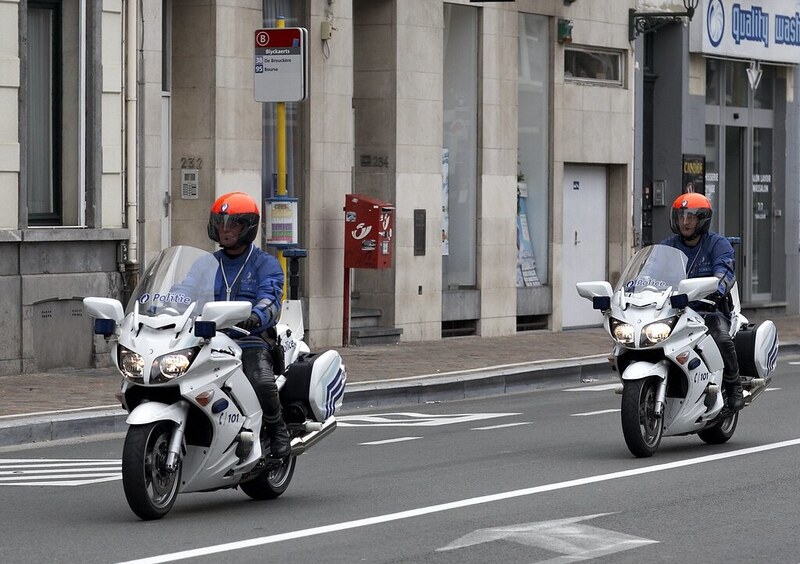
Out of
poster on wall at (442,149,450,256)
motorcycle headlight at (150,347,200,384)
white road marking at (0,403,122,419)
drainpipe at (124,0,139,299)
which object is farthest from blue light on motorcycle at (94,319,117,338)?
Result: poster on wall at (442,149,450,256)

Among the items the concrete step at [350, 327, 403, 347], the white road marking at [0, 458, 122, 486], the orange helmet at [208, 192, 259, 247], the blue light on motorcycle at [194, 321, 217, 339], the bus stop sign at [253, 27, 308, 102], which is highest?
the bus stop sign at [253, 27, 308, 102]

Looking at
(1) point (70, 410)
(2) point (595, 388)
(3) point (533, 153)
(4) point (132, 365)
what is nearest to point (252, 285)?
(4) point (132, 365)

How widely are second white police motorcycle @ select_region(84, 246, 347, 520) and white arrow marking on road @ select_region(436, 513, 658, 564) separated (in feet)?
4.70

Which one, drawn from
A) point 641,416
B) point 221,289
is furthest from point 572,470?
point 221,289

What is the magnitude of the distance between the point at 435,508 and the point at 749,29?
19955mm

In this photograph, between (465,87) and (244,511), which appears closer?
(244,511)

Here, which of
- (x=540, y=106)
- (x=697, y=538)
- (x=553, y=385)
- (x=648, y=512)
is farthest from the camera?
(x=540, y=106)

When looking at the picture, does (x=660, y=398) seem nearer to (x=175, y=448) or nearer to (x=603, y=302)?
(x=603, y=302)

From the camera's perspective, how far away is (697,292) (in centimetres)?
1059

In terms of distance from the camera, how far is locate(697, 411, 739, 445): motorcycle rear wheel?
37.9ft

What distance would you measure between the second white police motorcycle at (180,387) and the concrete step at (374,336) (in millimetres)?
11131

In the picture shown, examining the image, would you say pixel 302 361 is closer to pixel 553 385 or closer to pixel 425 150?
pixel 553 385

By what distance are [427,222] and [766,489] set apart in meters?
12.1

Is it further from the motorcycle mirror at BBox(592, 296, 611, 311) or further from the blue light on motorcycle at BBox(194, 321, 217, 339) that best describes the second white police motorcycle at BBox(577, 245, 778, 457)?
the blue light on motorcycle at BBox(194, 321, 217, 339)
